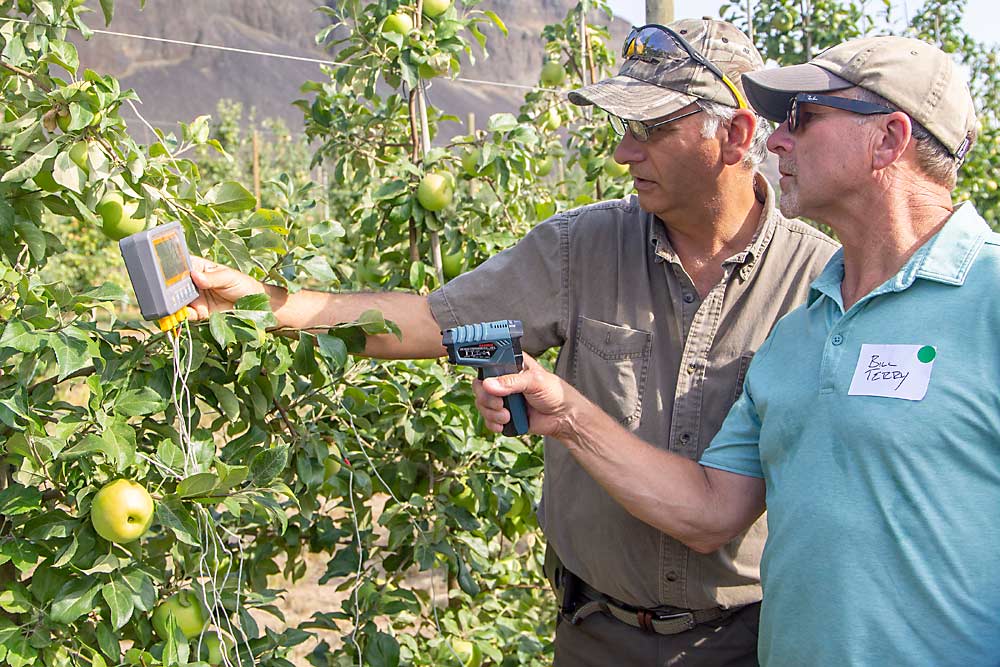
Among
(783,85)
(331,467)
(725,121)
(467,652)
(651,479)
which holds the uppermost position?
(783,85)

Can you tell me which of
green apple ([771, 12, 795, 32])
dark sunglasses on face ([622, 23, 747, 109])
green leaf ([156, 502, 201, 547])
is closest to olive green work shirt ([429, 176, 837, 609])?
dark sunglasses on face ([622, 23, 747, 109])

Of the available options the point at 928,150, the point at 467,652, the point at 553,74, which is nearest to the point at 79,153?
the point at 928,150

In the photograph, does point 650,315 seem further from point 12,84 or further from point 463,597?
point 12,84

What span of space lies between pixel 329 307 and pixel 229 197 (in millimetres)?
258

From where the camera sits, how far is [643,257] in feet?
5.76

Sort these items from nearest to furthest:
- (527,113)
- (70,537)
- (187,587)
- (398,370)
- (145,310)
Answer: (145,310) → (70,537) → (187,587) → (398,370) → (527,113)

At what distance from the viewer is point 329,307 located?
5.78ft

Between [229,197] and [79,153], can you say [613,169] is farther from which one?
[79,153]

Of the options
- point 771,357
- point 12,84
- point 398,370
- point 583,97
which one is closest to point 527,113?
point 398,370

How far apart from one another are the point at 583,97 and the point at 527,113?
1.67 meters

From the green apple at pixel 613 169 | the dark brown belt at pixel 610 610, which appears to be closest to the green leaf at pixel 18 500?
the dark brown belt at pixel 610 610

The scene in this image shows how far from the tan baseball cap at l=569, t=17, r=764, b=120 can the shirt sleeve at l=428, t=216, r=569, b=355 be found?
26 cm

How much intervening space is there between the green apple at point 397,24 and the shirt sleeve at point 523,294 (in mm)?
730

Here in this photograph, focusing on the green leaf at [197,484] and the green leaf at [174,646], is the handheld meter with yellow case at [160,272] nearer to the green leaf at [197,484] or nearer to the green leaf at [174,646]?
the green leaf at [197,484]
